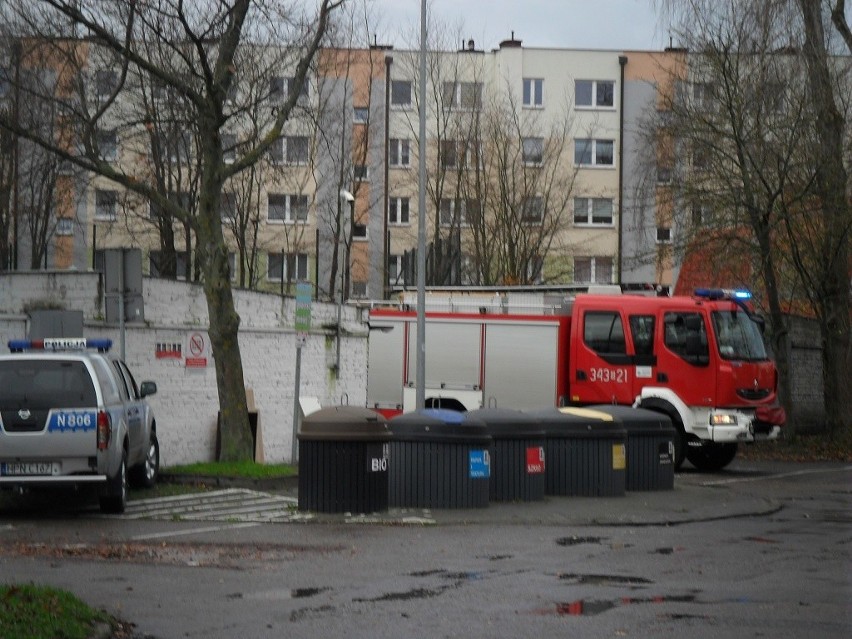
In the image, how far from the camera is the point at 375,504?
1641cm

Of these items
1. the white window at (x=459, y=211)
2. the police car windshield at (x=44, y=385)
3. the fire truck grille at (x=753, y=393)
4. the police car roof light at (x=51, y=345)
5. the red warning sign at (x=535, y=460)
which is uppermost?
the white window at (x=459, y=211)

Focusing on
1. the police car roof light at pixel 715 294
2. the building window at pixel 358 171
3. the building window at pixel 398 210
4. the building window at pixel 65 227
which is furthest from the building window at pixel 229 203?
the police car roof light at pixel 715 294

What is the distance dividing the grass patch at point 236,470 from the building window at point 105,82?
23.2ft

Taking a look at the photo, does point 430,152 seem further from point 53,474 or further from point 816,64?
point 53,474

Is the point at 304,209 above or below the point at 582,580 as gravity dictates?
above

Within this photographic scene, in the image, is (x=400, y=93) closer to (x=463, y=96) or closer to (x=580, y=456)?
(x=463, y=96)

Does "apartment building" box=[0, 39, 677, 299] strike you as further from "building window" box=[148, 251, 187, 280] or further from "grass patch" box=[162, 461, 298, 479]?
"grass patch" box=[162, 461, 298, 479]

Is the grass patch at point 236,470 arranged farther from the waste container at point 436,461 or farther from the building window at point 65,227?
the building window at point 65,227

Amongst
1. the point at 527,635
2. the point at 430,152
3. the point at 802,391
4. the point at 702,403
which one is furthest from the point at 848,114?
the point at 527,635

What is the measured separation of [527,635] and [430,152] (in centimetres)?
4083

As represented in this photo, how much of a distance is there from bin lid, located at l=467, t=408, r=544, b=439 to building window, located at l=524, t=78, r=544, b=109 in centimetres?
4308

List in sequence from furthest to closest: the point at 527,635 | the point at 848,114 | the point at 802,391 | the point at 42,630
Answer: the point at 802,391, the point at 848,114, the point at 527,635, the point at 42,630

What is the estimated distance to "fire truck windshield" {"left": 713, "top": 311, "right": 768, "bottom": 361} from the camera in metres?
25.6

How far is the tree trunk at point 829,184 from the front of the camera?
31344mm
